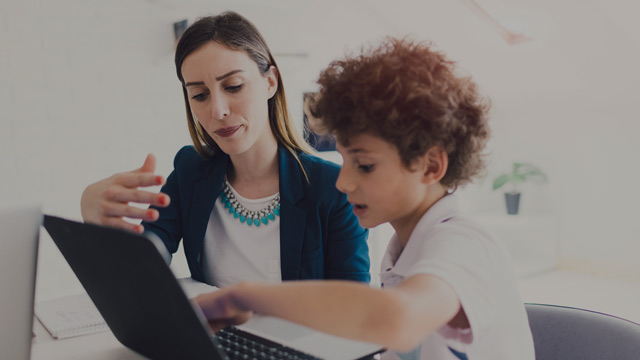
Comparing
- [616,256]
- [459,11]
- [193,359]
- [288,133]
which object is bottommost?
[616,256]

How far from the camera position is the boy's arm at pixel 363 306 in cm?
59

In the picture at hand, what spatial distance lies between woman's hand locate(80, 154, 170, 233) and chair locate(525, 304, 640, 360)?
2.32 feet

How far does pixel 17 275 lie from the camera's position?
0.80 meters

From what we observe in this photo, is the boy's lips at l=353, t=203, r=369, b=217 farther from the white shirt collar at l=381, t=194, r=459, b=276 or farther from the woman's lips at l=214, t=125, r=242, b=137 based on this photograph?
the woman's lips at l=214, t=125, r=242, b=137

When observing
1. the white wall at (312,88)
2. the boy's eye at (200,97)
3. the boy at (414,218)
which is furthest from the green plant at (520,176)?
the boy at (414,218)

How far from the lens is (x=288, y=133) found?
1.48 m

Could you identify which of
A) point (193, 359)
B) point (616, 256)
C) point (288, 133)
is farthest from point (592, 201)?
point (193, 359)

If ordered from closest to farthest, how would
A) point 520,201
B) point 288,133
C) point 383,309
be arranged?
1. point 383,309
2. point 288,133
3. point 520,201

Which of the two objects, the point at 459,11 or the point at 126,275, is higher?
the point at 459,11

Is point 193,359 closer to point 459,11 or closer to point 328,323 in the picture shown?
point 328,323

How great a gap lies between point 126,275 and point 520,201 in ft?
14.3

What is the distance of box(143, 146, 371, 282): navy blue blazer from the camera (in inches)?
52.9

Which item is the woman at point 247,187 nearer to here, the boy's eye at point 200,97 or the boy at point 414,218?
the boy's eye at point 200,97

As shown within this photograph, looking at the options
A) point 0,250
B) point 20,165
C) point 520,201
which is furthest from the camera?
point 520,201
